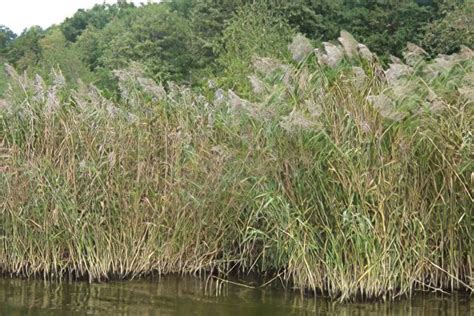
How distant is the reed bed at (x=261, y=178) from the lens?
6.47 metres

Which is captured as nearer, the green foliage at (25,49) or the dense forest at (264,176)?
the dense forest at (264,176)

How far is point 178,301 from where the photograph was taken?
22.1ft

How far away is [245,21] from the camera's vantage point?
26.2 m

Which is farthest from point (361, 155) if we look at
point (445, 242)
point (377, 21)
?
point (377, 21)

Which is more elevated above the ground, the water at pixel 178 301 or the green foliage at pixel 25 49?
the green foliage at pixel 25 49

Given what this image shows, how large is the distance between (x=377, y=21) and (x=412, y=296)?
34.4m

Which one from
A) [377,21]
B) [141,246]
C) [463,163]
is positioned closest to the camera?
[463,163]

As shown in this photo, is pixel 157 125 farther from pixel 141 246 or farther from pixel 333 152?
pixel 333 152

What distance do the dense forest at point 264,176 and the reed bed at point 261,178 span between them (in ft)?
0.06

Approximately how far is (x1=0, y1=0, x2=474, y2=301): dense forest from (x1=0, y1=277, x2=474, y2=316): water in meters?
0.19

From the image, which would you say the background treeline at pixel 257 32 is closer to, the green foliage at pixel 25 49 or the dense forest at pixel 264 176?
the green foliage at pixel 25 49

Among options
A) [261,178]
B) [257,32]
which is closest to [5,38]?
[257,32]

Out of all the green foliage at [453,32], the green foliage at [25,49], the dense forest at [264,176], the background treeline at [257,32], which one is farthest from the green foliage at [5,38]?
the dense forest at [264,176]

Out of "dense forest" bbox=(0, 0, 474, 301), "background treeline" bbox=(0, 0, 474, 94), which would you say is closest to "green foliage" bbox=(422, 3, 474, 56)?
"background treeline" bbox=(0, 0, 474, 94)
